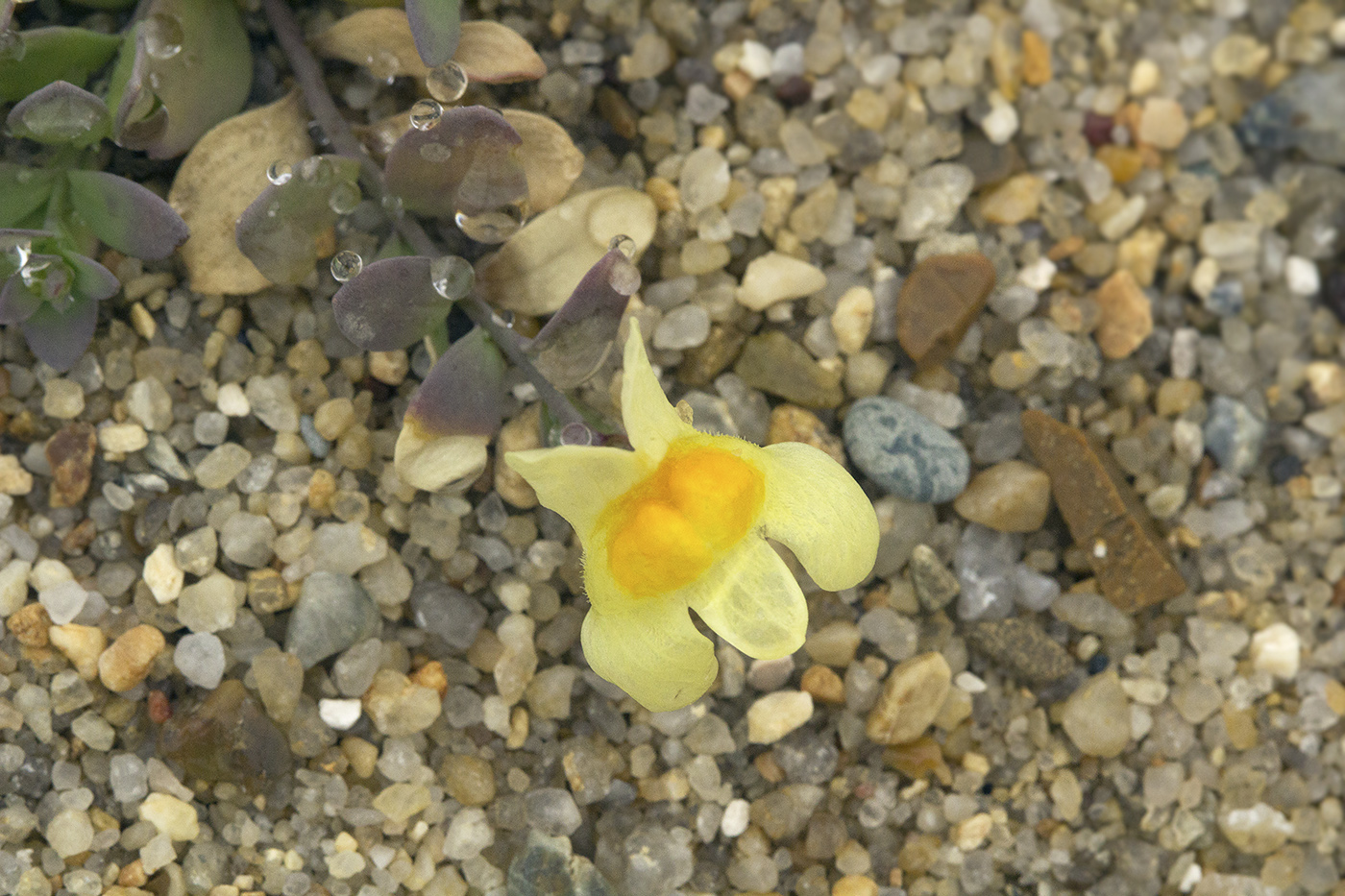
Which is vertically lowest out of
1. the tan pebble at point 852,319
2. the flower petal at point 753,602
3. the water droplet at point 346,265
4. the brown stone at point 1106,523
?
the brown stone at point 1106,523

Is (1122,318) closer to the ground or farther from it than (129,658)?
farther from it

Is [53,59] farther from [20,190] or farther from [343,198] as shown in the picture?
[343,198]

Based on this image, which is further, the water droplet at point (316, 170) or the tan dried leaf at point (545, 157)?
the tan dried leaf at point (545, 157)

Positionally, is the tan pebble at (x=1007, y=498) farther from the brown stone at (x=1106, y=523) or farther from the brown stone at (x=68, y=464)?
the brown stone at (x=68, y=464)

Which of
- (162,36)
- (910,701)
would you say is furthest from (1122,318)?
(162,36)

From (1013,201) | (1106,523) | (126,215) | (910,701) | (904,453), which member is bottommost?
(910,701)

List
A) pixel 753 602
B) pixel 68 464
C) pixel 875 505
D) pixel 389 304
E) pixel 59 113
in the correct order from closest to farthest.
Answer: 1. pixel 753 602
2. pixel 59 113
3. pixel 389 304
4. pixel 68 464
5. pixel 875 505

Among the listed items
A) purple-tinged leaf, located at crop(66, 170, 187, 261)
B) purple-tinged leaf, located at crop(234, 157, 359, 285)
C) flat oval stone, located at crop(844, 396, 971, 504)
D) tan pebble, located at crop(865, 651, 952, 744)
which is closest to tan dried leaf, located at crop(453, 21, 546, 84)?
purple-tinged leaf, located at crop(234, 157, 359, 285)

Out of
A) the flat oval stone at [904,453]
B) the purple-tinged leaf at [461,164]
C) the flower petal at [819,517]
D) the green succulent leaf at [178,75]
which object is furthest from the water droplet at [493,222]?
the flat oval stone at [904,453]

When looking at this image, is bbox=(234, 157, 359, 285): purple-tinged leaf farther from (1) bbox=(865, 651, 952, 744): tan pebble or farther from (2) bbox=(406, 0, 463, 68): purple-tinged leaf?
(1) bbox=(865, 651, 952, 744): tan pebble
